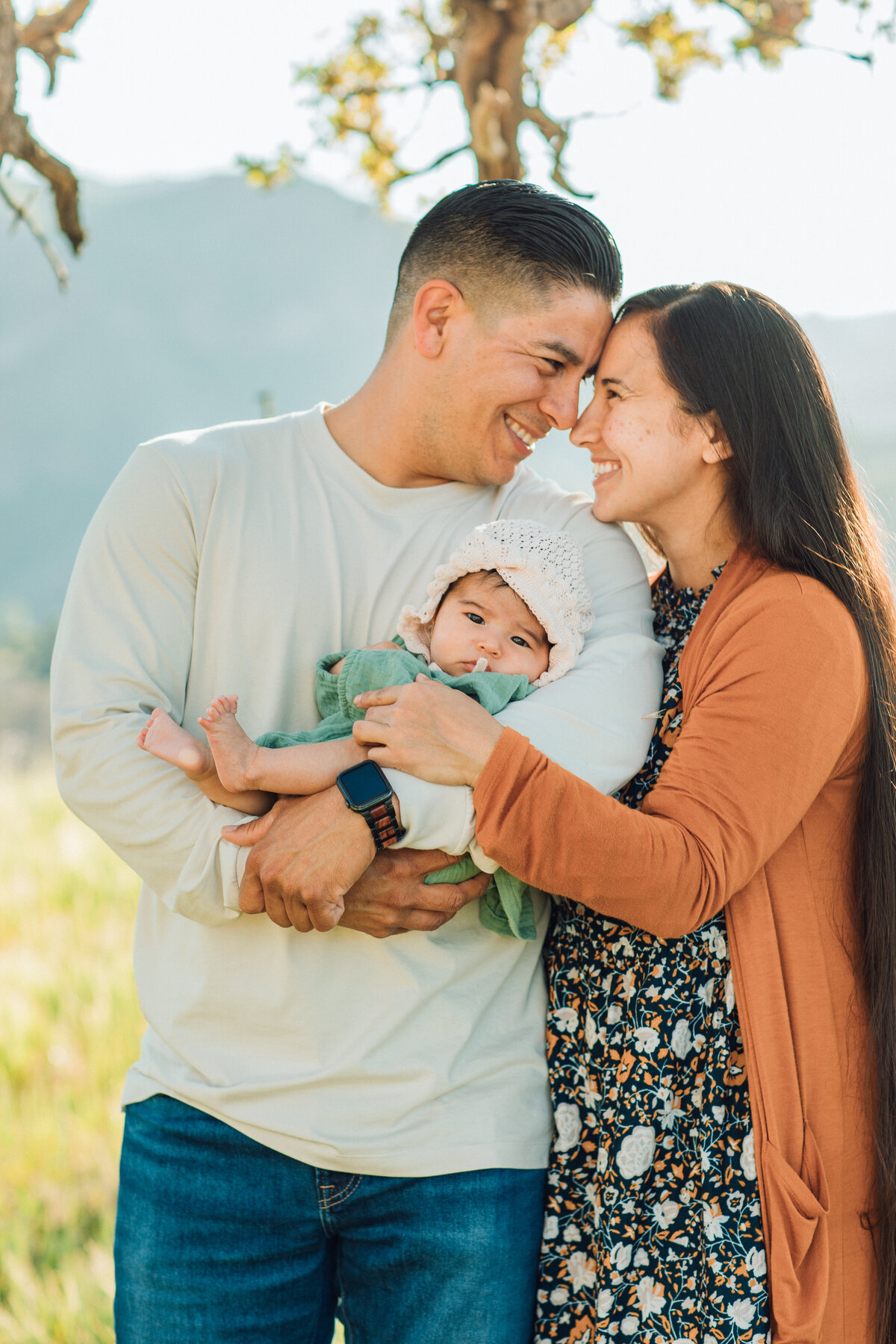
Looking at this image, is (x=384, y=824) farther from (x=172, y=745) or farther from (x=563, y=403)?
(x=563, y=403)

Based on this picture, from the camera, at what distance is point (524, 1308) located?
2002mm

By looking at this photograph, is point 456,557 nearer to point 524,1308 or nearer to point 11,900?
point 524,1308

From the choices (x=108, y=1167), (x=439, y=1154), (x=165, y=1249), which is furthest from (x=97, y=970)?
(x=439, y=1154)

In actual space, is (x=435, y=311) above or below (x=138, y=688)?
above

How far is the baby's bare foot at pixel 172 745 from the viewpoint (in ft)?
6.31

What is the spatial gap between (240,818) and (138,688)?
305 mm

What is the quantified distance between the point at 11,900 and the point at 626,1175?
5.17m

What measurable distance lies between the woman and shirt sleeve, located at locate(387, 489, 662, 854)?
5cm

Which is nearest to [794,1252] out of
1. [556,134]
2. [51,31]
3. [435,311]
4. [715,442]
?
[715,442]

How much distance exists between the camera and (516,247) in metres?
2.32

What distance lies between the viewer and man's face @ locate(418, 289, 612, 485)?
2.31 meters

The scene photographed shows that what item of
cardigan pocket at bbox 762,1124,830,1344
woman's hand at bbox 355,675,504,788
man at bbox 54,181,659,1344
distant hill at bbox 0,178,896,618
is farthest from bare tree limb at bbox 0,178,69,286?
distant hill at bbox 0,178,896,618

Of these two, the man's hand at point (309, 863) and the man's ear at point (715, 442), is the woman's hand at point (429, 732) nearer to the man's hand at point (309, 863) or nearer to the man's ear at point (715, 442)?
the man's hand at point (309, 863)

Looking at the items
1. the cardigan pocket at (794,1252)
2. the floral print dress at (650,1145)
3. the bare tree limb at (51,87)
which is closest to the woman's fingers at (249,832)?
the floral print dress at (650,1145)
